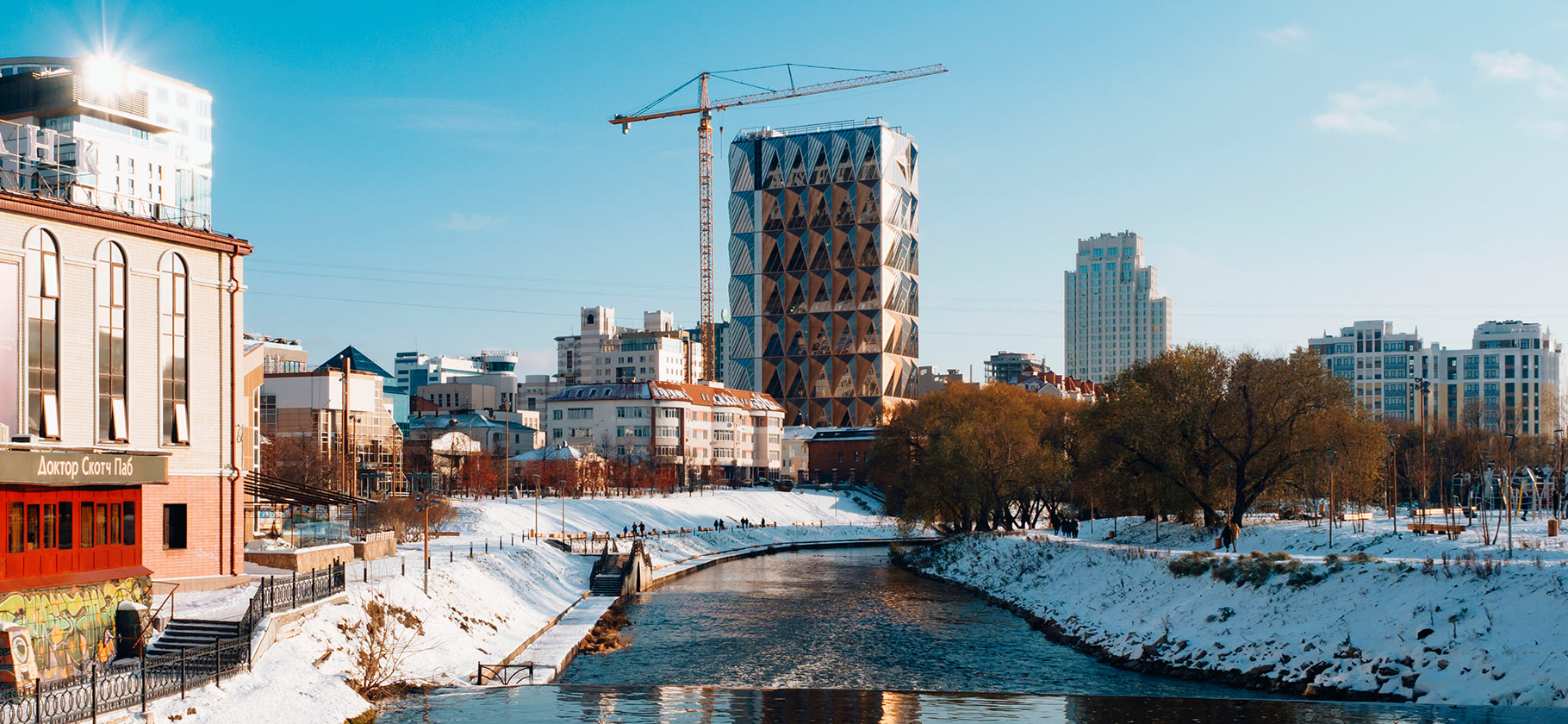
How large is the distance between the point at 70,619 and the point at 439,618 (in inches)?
555

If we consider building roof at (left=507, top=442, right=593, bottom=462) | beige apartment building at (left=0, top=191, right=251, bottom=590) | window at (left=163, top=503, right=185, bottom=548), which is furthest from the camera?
building roof at (left=507, top=442, right=593, bottom=462)

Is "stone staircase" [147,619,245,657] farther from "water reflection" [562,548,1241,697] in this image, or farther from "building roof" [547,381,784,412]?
"building roof" [547,381,784,412]

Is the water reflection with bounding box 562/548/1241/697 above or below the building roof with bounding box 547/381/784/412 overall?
below

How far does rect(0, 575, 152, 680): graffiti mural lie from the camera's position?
103 feet

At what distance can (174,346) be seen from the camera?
40406 mm

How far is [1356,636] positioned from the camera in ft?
133

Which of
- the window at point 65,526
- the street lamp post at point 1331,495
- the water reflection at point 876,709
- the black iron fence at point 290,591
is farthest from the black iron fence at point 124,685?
the street lamp post at point 1331,495

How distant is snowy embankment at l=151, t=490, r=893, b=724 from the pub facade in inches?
189

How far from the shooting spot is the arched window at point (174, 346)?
40000 mm

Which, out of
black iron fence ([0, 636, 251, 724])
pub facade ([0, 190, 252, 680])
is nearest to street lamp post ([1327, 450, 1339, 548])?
pub facade ([0, 190, 252, 680])

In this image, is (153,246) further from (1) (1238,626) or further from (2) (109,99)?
(2) (109,99)

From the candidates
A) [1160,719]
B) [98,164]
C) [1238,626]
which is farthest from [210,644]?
[1238,626]

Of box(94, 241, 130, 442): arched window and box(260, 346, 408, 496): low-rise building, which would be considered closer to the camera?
box(94, 241, 130, 442): arched window

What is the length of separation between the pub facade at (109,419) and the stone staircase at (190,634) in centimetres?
111
